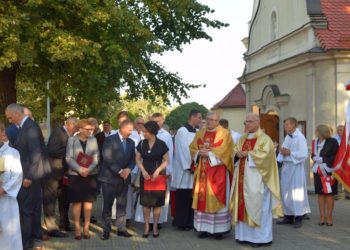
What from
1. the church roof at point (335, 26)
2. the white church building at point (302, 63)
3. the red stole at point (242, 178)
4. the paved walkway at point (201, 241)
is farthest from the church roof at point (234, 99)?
the red stole at point (242, 178)

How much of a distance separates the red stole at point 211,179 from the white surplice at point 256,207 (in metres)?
0.48

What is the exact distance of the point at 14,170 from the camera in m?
6.35

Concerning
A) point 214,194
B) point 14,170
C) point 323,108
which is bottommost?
point 214,194

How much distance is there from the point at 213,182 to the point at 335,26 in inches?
421

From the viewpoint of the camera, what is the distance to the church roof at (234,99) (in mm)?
43197

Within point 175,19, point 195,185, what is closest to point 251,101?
point 175,19

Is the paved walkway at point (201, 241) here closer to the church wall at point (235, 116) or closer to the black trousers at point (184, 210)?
the black trousers at point (184, 210)

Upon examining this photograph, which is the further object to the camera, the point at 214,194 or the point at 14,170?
the point at 214,194

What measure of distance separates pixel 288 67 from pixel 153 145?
11.5 m

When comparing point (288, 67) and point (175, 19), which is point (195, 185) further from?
point (288, 67)

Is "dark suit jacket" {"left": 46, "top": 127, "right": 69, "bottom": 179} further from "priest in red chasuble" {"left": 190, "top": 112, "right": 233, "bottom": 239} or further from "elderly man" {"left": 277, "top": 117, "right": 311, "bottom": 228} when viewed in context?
"elderly man" {"left": 277, "top": 117, "right": 311, "bottom": 228}

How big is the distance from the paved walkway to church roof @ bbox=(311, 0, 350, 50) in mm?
8008

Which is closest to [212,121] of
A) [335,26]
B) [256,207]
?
[256,207]

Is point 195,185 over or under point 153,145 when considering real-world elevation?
under
